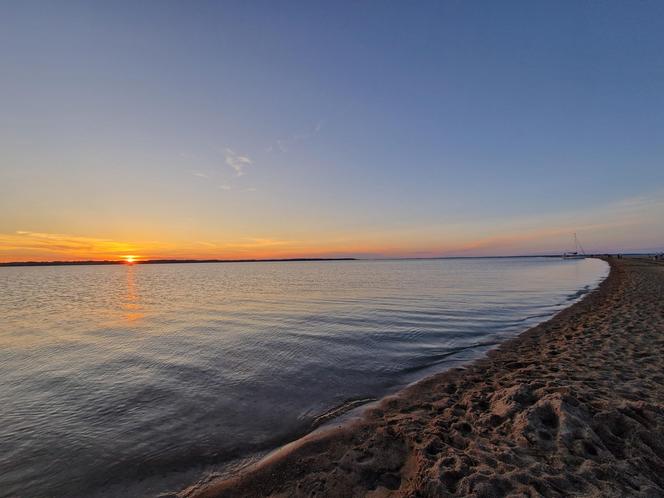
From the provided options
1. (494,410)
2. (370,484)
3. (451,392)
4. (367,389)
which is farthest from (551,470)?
(367,389)

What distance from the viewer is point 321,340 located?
50.4 ft

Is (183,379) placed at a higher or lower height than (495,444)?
lower

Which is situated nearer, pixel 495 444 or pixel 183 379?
pixel 495 444

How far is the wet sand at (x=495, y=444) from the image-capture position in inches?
189

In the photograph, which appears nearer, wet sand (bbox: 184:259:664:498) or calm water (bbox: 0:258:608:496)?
wet sand (bbox: 184:259:664:498)

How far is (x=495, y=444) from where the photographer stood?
580 centimetres

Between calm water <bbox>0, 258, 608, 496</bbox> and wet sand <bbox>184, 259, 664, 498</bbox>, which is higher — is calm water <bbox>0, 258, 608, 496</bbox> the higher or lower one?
the lower one

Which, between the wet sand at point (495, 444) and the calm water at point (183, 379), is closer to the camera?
the wet sand at point (495, 444)

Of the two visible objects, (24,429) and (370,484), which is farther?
(24,429)

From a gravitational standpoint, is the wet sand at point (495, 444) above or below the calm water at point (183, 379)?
above

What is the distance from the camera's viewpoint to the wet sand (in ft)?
15.7

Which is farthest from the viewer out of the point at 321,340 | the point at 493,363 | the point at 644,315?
the point at 644,315

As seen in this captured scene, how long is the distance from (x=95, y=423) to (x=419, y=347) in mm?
11114

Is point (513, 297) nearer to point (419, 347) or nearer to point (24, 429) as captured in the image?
point (419, 347)
